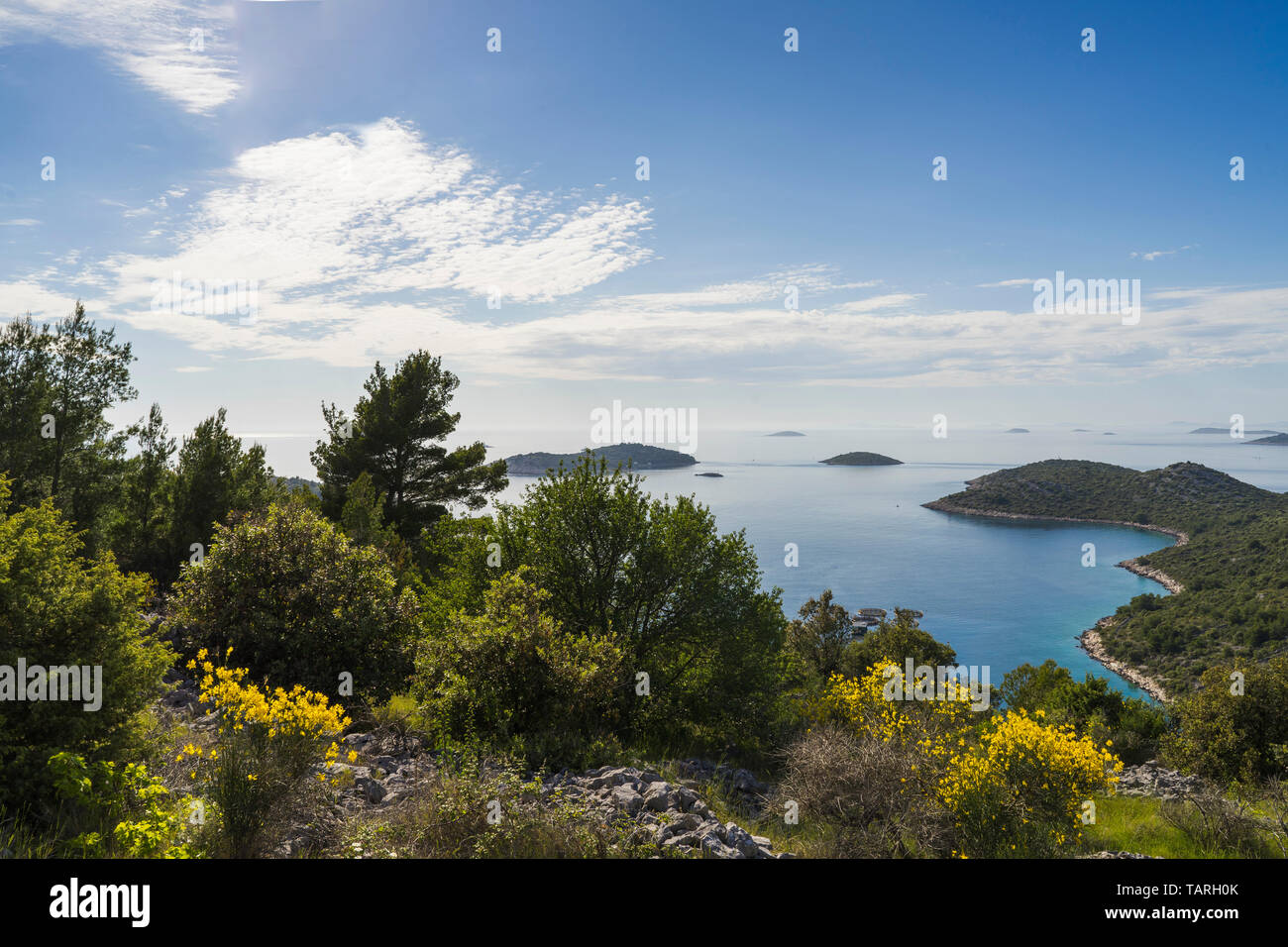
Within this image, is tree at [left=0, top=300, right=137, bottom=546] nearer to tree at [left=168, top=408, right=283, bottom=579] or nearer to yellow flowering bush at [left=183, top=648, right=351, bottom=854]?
tree at [left=168, top=408, right=283, bottom=579]

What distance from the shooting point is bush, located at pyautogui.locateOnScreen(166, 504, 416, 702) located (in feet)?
39.7

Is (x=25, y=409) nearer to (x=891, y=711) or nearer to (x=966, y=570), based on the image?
Result: (x=891, y=711)

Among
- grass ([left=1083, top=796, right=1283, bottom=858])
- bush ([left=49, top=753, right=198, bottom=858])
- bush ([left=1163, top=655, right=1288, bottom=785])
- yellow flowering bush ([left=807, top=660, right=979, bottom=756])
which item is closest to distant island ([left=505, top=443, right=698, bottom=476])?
bush ([left=1163, top=655, right=1288, bottom=785])

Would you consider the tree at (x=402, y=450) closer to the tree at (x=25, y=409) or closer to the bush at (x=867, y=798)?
the tree at (x=25, y=409)

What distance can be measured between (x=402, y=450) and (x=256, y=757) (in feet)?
99.6

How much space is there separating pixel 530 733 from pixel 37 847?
5.75m

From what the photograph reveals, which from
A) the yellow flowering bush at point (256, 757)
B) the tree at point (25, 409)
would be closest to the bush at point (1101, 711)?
the yellow flowering bush at point (256, 757)

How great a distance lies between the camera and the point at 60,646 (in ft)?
23.0

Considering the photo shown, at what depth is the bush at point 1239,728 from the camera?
20419 millimetres

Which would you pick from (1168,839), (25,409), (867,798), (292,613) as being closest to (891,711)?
(867,798)

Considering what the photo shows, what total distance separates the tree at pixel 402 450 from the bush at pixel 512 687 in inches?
1006

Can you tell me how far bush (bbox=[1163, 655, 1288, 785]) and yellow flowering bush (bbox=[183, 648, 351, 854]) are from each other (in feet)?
85.8
